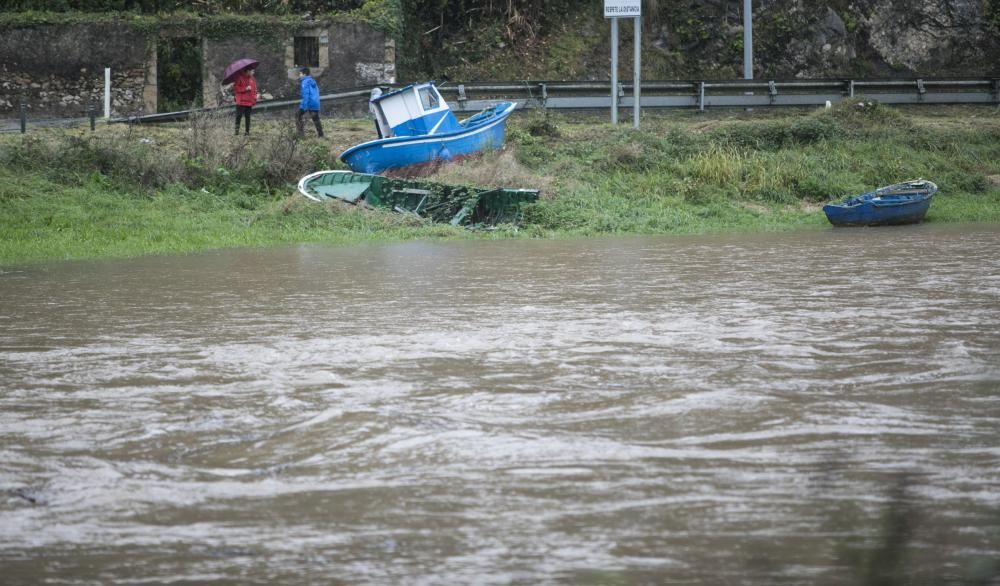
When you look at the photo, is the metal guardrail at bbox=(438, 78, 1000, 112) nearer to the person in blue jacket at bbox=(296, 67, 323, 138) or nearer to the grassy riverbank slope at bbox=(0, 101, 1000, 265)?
the grassy riverbank slope at bbox=(0, 101, 1000, 265)

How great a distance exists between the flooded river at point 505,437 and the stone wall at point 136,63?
19.3m

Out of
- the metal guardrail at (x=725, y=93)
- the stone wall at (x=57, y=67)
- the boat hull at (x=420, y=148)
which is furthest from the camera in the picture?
the metal guardrail at (x=725, y=93)

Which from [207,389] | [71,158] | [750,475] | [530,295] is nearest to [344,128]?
[71,158]

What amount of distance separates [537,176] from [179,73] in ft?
45.2

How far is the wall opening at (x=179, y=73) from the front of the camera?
34031mm

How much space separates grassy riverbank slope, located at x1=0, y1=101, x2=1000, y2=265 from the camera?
68.1ft

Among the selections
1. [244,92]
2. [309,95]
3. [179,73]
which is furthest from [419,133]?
[179,73]

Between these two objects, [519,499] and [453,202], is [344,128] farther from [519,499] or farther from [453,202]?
[519,499]

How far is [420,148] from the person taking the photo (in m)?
25.0

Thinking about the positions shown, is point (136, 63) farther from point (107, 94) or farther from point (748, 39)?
point (748, 39)

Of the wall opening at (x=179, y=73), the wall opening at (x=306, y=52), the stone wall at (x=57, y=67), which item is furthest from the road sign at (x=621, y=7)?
the wall opening at (x=179, y=73)

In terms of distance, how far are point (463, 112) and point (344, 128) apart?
3451 mm

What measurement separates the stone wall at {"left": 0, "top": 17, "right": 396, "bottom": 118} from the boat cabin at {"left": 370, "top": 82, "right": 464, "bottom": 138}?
17.8 feet

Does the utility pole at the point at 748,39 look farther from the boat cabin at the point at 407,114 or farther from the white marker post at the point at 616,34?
the boat cabin at the point at 407,114
